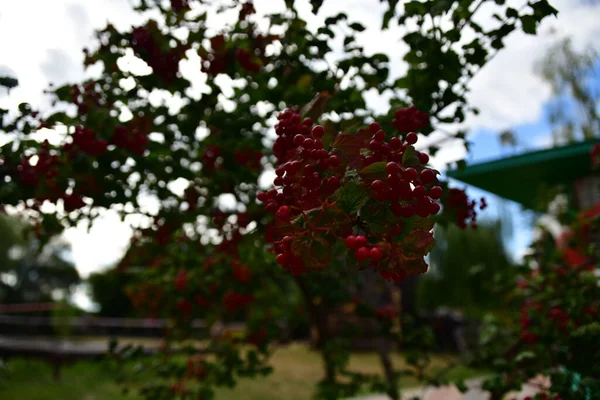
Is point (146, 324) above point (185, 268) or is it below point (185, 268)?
above

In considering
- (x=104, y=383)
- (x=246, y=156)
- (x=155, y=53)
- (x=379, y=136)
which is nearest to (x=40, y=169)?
(x=155, y=53)

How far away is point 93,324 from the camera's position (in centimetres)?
1792

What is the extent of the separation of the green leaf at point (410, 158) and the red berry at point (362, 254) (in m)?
0.27

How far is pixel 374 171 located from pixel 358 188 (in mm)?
58

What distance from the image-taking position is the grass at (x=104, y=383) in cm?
780

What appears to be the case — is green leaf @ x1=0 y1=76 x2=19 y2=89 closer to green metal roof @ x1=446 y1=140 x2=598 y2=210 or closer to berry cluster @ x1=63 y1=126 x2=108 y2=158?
berry cluster @ x1=63 y1=126 x2=108 y2=158

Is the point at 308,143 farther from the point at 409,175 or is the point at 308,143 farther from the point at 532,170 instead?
the point at 532,170

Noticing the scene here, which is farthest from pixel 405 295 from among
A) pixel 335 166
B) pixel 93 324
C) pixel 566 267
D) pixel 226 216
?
pixel 335 166

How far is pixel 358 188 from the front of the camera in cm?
117

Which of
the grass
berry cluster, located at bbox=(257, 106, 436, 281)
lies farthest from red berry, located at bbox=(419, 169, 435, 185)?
the grass

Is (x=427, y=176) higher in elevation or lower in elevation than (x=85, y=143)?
lower

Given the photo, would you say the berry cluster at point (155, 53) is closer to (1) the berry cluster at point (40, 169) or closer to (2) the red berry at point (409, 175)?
(1) the berry cluster at point (40, 169)

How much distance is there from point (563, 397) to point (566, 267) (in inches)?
78.4

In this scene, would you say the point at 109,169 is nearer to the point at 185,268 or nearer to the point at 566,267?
the point at 185,268
